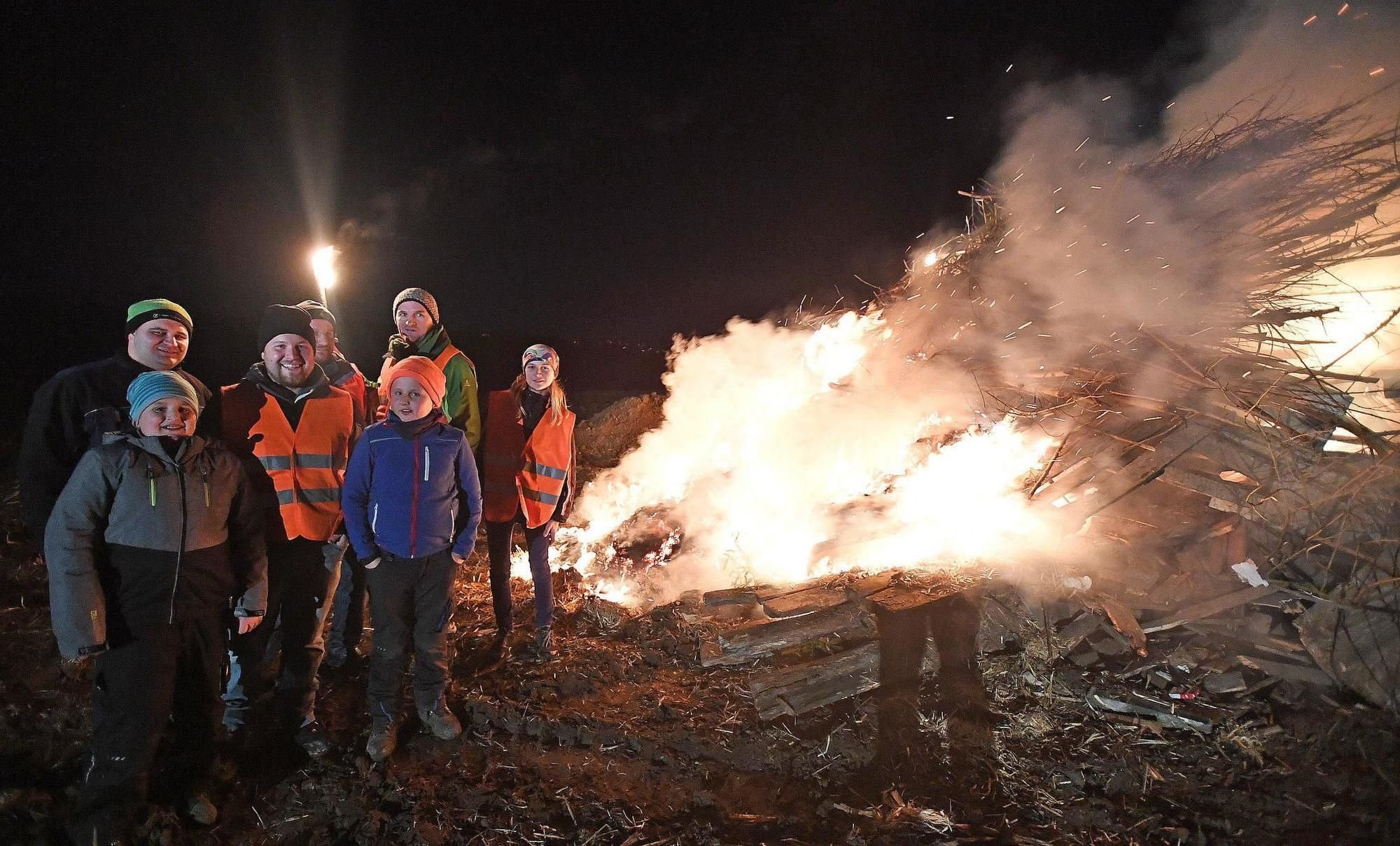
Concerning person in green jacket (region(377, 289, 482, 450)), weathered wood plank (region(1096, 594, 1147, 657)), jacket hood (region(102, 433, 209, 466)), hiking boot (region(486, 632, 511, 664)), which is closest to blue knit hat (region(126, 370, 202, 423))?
jacket hood (region(102, 433, 209, 466))

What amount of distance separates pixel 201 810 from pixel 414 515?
1.90 metres

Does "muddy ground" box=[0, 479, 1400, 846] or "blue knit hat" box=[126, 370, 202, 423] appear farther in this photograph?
"muddy ground" box=[0, 479, 1400, 846]

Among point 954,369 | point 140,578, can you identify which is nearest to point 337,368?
point 140,578

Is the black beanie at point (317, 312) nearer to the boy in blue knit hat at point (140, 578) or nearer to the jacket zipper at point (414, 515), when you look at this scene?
the boy in blue knit hat at point (140, 578)

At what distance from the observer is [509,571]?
505 centimetres

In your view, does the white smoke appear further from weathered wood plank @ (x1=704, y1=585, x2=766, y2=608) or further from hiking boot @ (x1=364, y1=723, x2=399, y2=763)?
hiking boot @ (x1=364, y1=723, x2=399, y2=763)

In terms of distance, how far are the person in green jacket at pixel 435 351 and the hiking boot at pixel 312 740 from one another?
2.20 meters

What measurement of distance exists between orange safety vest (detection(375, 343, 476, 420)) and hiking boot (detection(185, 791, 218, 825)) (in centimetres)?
242

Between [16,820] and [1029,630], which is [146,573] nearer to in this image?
[16,820]

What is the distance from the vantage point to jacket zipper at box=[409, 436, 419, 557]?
151 inches

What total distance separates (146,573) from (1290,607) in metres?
8.34

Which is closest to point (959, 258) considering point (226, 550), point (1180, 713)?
point (1180, 713)

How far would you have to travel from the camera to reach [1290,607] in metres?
5.27

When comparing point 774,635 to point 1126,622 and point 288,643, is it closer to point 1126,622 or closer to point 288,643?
point 1126,622
